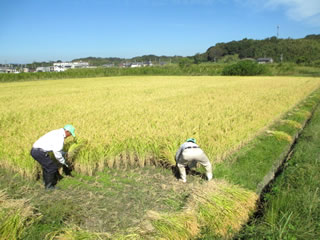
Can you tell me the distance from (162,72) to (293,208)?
1976 inches

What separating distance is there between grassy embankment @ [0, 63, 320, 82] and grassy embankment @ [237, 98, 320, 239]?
43113 millimetres

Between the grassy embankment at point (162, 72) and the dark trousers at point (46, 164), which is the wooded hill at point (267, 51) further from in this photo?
the dark trousers at point (46, 164)

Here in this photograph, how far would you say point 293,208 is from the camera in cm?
341

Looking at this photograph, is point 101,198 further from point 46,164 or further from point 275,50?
point 275,50

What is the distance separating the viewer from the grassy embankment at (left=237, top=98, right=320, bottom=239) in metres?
2.98

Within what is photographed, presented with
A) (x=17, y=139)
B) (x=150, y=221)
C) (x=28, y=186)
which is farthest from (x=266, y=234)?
(x=17, y=139)

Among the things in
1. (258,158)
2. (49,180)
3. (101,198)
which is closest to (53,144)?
(49,180)

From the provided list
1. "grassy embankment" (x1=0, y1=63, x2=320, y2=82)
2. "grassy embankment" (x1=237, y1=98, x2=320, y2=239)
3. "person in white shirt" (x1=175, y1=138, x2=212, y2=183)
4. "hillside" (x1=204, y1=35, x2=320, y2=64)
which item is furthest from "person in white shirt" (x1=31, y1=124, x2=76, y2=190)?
"hillside" (x1=204, y1=35, x2=320, y2=64)

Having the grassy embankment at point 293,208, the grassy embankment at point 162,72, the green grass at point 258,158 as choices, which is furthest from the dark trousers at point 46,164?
the grassy embankment at point 162,72

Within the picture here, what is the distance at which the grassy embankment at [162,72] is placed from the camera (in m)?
42.3

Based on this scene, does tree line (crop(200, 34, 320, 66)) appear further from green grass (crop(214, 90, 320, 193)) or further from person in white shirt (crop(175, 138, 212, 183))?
person in white shirt (crop(175, 138, 212, 183))

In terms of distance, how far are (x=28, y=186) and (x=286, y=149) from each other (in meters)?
6.36

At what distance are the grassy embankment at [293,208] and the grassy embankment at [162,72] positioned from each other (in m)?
43.1

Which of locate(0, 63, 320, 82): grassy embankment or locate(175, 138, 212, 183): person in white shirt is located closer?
locate(175, 138, 212, 183): person in white shirt
